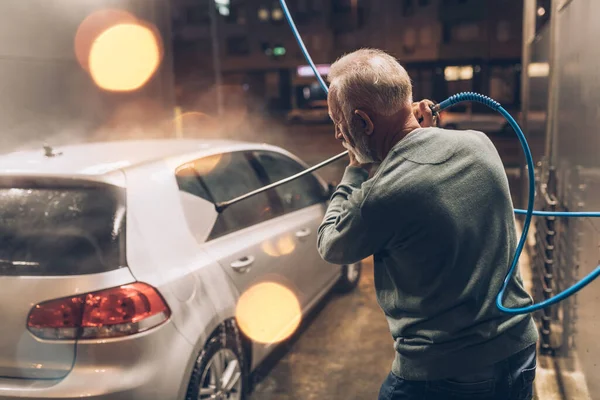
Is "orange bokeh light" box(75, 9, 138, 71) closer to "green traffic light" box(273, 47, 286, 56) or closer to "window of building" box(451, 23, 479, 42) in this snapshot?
"window of building" box(451, 23, 479, 42)

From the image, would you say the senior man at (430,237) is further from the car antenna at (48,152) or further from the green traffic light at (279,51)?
the green traffic light at (279,51)

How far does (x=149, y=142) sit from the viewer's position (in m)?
3.85

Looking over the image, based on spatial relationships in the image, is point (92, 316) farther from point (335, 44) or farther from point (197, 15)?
point (197, 15)

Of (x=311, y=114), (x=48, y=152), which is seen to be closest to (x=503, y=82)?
(x=311, y=114)

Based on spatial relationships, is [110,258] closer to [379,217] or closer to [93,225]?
[93,225]

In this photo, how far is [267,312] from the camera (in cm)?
359

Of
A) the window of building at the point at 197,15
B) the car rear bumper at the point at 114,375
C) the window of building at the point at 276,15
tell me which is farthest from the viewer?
the window of building at the point at 197,15

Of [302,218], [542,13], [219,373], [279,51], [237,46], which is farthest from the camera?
[237,46]

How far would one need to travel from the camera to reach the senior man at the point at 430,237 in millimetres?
1566

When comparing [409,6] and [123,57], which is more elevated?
[409,6]

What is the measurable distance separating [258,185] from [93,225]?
1.61 m

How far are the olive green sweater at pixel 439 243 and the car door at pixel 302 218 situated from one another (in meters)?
2.32

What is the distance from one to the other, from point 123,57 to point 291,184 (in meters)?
6.10

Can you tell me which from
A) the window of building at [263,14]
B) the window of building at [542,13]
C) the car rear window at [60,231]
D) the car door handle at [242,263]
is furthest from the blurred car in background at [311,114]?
the car rear window at [60,231]
